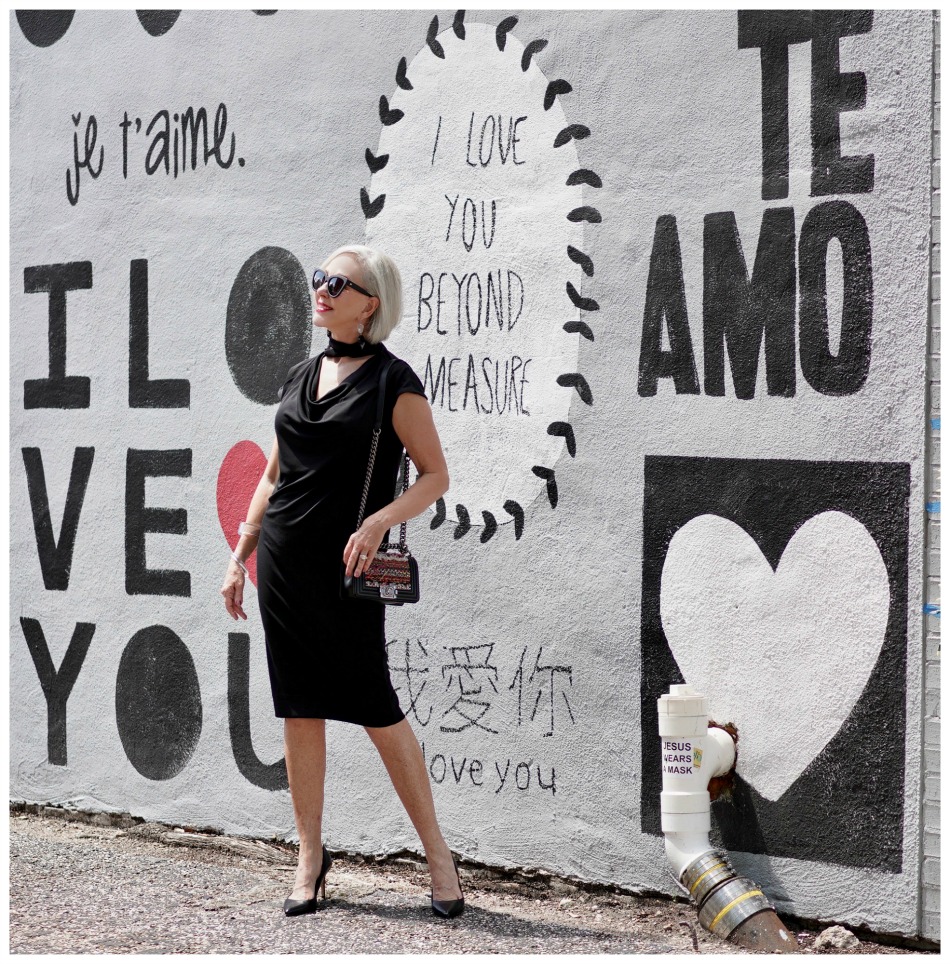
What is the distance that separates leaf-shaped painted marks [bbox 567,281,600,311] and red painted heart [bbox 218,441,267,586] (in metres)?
1.38

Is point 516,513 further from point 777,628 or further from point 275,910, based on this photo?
point 275,910

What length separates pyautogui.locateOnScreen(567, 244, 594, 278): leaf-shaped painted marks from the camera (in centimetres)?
429

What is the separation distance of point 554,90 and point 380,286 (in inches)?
39.9

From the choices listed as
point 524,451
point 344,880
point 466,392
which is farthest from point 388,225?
point 344,880

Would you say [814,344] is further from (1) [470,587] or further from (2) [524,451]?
(1) [470,587]

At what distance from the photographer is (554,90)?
14.3 feet

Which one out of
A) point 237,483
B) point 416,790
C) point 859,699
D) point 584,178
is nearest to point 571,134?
point 584,178

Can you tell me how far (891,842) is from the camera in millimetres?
3719

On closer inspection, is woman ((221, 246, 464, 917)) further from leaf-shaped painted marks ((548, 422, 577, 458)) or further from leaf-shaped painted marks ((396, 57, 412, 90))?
leaf-shaped painted marks ((396, 57, 412, 90))

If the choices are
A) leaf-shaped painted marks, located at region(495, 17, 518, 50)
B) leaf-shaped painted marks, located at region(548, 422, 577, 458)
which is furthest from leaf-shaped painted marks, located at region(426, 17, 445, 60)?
leaf-shaped painted marks, located at region(548, 422, 577, 458)

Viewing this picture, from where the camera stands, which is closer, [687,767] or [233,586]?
[687,767]

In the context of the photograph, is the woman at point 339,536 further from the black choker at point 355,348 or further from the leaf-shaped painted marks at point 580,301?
the leaf-shaped painted marks at point 580,301

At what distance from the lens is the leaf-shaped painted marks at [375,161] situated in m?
4.69

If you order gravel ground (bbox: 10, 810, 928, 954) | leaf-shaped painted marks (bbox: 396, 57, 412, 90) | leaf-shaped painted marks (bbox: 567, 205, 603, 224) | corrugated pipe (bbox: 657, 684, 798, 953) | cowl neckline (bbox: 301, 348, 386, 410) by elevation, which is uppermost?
leaf-shaped painted marks (bbox: 396, 57, 412, 90)
